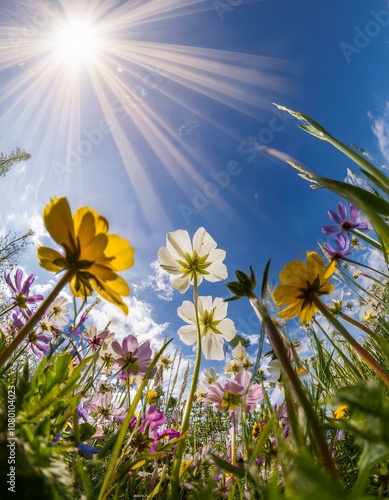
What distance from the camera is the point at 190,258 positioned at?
1.24 m

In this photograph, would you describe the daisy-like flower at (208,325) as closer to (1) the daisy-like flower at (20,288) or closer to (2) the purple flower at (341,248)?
(1) the daisy-like flower at (20,288)

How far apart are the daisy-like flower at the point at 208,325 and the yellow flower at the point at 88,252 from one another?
579 mm

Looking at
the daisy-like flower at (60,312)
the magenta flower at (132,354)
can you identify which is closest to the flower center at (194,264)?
the magenta flower at (132,354)

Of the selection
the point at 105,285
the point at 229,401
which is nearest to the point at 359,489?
the point at 105,285

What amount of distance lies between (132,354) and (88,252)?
0.83m

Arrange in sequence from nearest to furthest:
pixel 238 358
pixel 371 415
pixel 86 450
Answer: pixel 371 415 < pixel 86 450 < pixel 238 358

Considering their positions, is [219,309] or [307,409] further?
[219,309]

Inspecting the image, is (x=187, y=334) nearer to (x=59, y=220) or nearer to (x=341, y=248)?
(x=59, y=220)

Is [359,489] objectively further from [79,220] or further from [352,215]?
[352,215]

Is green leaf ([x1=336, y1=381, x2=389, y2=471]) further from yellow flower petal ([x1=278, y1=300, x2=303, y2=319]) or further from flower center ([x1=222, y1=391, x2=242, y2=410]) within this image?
flower center ([x1=222, y1=391, x2=242, y2=410])

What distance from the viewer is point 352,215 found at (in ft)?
8.79

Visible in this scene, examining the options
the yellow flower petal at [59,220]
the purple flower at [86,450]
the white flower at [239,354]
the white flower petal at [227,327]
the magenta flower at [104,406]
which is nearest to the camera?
the yellow flower petal at [59,220]

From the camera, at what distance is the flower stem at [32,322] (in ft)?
1.48

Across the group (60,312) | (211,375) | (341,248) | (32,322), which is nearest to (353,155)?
(32,322)
